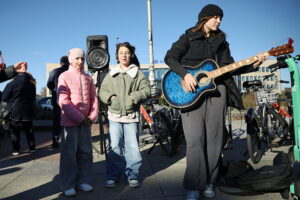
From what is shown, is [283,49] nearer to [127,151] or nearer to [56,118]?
Answer: [127,151]

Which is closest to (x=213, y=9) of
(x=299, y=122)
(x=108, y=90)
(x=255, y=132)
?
(x=299, y=122)

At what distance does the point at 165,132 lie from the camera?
474 cm

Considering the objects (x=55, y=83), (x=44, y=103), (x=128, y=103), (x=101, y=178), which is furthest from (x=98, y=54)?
(x=44, y=103)

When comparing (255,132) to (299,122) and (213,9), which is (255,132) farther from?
(213,9)

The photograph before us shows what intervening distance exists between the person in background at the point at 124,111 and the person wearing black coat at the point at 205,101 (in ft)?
2.22

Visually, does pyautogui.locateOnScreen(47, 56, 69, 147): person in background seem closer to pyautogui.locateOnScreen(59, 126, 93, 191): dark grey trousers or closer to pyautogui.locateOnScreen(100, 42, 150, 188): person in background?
pyautogui.locateOnScreen(100, 42, 150, 188): person in background

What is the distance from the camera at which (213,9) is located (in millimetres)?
2537

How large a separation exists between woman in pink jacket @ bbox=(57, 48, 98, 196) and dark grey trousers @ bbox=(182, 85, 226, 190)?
1223 mm

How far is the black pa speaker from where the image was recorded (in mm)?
4754

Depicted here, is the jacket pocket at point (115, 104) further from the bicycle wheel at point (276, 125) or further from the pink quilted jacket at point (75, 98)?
the bicycle wheel at point (276, 125)

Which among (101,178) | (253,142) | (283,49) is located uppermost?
(283,49)

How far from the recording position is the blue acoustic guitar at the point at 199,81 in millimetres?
2514

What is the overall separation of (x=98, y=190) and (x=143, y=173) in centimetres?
85

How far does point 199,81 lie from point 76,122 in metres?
1.50
